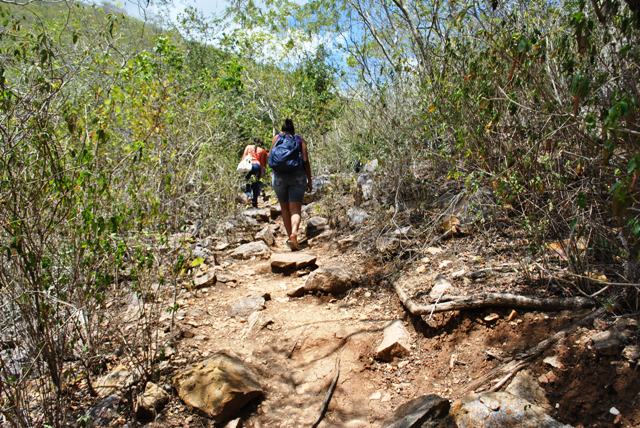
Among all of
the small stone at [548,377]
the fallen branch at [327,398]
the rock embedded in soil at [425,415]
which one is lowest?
the fallen branch at [327,398]

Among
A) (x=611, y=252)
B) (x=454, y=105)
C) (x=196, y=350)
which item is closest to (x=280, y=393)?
(x=196, y=350)

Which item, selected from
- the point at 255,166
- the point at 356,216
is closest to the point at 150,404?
the point at 356,216

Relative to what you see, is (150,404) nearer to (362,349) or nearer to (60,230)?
(60,230)

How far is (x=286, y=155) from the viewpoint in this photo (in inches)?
214

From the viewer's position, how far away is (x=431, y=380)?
2.83 meters

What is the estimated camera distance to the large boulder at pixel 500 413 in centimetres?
203

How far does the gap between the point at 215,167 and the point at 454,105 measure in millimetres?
4300

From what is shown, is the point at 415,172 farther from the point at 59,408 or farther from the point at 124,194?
the point at 59,408

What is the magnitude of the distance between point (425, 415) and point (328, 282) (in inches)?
77.6

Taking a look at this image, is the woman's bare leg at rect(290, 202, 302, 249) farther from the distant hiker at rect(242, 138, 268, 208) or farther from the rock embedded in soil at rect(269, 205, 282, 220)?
the distant hiker at rect(242, 138, 268, 208)

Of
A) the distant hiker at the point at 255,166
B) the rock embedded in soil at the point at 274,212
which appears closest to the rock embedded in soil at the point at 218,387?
the rock embedded in soil at the point at 274,212

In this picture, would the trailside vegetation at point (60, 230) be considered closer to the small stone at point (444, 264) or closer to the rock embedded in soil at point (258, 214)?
the small stone at point (444, 264)

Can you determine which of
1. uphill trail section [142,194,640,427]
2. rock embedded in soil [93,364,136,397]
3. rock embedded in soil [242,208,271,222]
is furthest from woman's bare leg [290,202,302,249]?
rock embedded in soil [93,364,136,397]

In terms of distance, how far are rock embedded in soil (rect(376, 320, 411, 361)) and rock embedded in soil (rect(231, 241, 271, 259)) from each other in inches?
109
